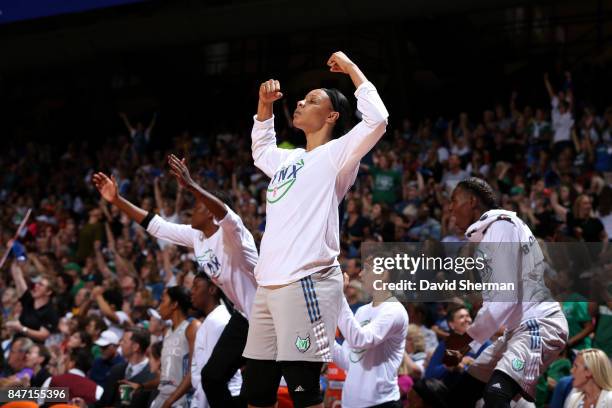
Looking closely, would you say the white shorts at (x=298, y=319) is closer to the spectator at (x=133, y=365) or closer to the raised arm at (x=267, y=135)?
the raised arm at (x=267, y=135)

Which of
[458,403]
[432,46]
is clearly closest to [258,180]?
[432,46]

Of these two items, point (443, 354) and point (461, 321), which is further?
point (461, 321)

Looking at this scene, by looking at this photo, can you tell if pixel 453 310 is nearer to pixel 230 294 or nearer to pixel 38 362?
pixel 230 294

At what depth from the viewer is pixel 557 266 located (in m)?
5.11

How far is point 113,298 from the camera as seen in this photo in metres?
10.5

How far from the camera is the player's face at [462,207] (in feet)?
16.2

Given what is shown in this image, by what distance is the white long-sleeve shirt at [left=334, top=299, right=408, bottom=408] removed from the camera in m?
5.61

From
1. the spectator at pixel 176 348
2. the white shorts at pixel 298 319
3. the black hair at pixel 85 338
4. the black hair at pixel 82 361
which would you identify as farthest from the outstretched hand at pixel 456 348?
the black hair at pixel 85 338

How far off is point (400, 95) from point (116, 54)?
229 inches

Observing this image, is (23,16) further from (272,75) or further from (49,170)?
(272,75)

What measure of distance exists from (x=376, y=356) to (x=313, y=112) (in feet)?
7.22

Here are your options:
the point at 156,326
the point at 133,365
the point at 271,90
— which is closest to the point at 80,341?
the point at 156,326

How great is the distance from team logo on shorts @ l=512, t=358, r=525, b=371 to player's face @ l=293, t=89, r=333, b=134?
5.25ft

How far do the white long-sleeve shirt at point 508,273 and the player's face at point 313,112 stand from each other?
1073 mm
